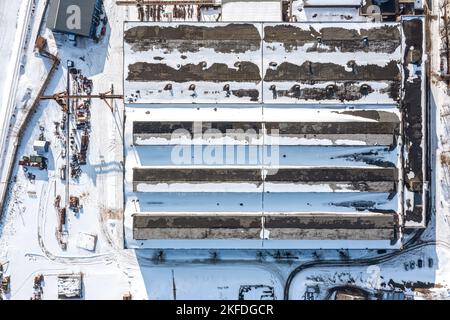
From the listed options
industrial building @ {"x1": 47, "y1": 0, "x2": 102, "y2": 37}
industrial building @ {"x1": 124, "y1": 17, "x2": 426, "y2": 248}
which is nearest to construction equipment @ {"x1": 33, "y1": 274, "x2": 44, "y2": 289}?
industrial building @ {"x1": 124, "y1": 17, "x2": 426, "y2": 248}

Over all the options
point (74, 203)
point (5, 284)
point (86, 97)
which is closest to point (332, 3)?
point (86, 97)

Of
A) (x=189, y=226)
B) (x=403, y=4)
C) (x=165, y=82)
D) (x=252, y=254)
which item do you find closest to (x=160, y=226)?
(x=189, y=226)

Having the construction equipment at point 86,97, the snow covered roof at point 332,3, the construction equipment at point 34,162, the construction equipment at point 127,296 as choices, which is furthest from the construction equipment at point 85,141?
the snow covered roof at point 332,3

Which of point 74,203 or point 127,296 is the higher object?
point 74,203

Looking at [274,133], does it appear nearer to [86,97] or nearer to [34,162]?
[86,97]

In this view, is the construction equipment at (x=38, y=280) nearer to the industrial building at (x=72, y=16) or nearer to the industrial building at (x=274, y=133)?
the industrial building at (x=274, y=133)

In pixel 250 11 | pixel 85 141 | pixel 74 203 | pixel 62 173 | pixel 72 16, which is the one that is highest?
pixel 250 11

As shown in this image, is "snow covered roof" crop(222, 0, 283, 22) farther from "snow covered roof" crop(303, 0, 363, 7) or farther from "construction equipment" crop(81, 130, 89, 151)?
"construction equipment" crop(81, 130, 89, 151)

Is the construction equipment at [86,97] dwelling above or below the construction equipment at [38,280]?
above
